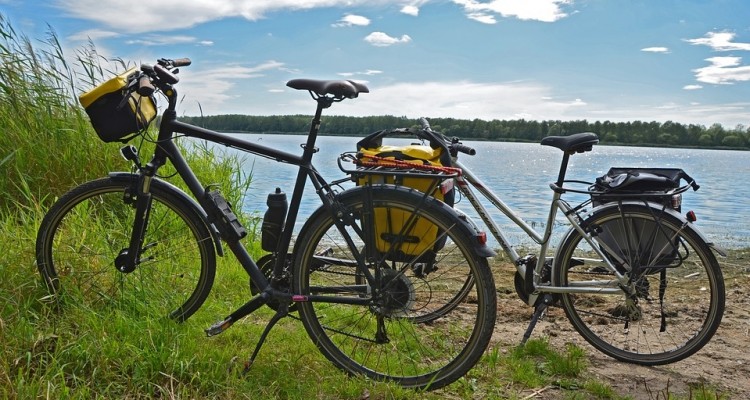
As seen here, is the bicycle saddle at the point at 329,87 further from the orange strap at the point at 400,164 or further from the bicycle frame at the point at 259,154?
the orange strap at the point at 400,164

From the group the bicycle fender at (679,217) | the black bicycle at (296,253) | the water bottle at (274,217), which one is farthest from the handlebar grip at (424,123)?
the bicycle fender at (679,217)

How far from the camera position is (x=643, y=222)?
3.68 meters

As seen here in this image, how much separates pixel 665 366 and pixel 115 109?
342cm

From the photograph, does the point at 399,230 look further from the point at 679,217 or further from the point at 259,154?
the point at 679,217

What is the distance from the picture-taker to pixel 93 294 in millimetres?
3727

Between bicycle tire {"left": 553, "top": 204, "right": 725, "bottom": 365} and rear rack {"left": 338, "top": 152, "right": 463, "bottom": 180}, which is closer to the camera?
rear rack {"left": 338, "top": 152, "right": 463, "bottom": 180}

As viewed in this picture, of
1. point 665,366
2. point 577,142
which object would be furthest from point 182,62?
point 665,366

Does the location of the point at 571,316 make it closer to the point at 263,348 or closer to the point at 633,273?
the point at 633,273

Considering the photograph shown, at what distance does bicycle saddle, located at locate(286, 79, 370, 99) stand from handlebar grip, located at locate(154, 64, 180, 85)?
65cm

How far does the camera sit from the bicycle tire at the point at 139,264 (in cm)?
356

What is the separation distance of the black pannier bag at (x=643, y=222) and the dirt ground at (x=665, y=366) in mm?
605

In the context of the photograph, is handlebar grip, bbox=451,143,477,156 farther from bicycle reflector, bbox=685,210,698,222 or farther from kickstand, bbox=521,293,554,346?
bicycle reflector, bbox=685,210,698,222

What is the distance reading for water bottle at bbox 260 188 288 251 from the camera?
3.26 metres

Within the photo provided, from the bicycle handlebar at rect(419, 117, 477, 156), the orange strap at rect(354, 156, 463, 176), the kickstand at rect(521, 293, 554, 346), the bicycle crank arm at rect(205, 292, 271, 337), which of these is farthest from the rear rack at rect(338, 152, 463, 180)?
the kickstand at rect(521, 293, 554, 346)
